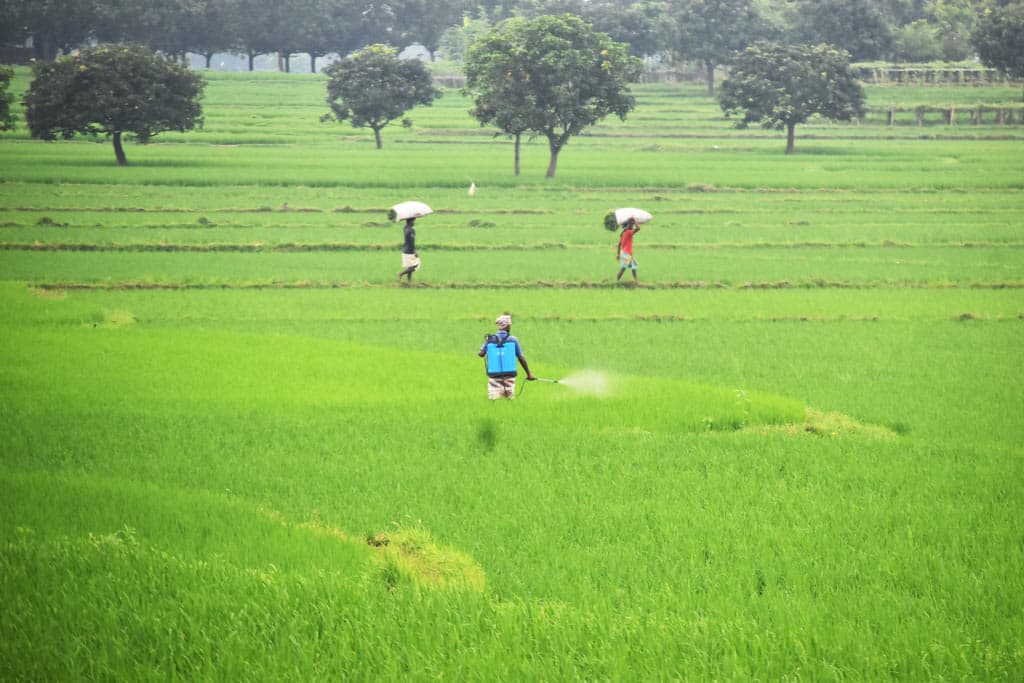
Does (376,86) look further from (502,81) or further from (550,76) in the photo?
(550,76)

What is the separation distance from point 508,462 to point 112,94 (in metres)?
46.9

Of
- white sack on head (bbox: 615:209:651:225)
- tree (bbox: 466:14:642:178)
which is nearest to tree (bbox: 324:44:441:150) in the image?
tree (bbox: 466:14:642:178)

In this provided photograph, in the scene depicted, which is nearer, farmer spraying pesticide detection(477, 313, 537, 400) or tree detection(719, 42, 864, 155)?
A: farmer spraying pesticide detection(477, 313, 537, 400)

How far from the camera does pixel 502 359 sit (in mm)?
14250

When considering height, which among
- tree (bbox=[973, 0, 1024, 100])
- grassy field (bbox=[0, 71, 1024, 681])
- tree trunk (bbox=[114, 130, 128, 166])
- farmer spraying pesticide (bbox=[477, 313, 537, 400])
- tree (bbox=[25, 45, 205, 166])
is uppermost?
tree (bbox=[973, 0, 1024, 100])

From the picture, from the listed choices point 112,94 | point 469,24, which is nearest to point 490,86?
point 112,94

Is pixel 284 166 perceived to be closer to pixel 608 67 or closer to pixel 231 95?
pixel 608 67

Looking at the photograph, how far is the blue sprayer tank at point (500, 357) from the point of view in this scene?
1396cm

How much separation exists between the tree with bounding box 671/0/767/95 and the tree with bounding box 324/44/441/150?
34526 millimetres

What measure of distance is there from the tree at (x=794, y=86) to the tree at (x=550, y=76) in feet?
46.6

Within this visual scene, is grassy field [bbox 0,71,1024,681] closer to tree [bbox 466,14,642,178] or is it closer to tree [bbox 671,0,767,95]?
tree [bbox 466,14,642,178]

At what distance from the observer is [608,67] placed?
176ft

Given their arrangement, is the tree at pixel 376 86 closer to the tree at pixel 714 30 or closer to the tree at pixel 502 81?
the tree at pixel 502 81

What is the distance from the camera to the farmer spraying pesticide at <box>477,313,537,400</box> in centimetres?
1384
